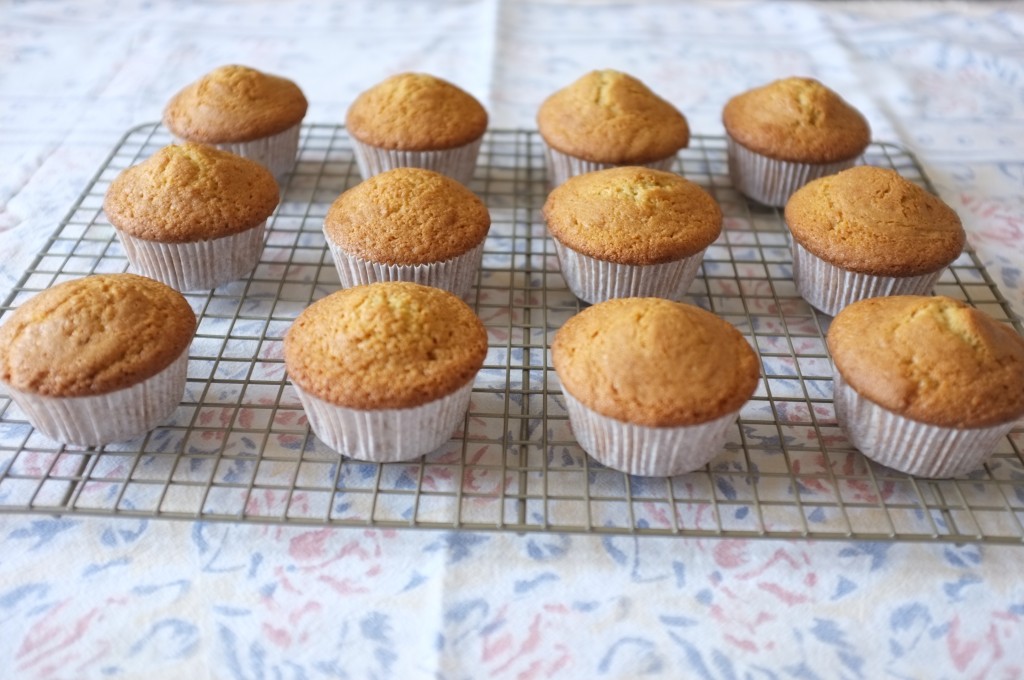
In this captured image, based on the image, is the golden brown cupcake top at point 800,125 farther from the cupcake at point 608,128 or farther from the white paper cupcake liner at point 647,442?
the white paper cupcake liner at point 647,442

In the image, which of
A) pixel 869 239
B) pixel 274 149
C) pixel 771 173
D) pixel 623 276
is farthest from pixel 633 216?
pixel 274 149

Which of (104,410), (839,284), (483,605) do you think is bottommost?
(483,605)

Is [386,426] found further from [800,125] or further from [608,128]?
[800,125]

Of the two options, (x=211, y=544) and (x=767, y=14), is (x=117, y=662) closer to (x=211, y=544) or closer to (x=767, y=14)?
(x=211, y=544)

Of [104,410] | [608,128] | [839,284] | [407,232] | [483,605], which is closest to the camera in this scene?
[483,605]

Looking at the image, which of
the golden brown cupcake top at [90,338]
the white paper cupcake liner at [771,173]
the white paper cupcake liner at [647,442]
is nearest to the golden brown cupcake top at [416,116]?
the white paper cupcake liner at [771,173]

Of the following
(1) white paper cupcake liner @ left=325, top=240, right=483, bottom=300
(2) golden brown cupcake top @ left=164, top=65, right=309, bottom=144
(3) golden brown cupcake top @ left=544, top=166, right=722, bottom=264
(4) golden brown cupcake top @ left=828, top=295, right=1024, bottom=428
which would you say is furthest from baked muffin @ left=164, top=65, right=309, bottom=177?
(4) golden brown cupcake top @ left=828, top=295, right=1024, bottom=428

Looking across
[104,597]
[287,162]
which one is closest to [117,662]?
[104,597]
